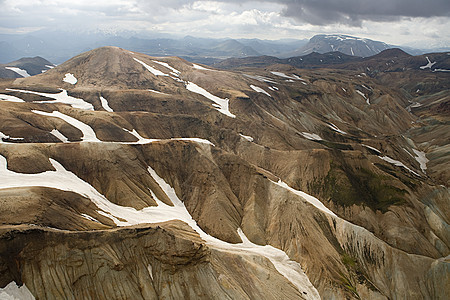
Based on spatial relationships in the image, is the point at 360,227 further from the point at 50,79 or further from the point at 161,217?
the point at 50,79

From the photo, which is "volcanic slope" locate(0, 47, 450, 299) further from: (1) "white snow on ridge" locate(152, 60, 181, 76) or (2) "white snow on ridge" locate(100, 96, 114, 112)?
(1) "white snow on ridge" locate(152, 60, 181, 76)

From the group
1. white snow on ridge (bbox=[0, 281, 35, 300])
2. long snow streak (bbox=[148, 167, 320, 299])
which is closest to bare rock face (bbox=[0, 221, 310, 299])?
white snow on ridge (bbox=[0, 281, 35, 300])

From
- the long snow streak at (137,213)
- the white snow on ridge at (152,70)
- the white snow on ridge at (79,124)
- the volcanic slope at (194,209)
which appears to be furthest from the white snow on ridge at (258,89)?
the long snow streak at (137,213)

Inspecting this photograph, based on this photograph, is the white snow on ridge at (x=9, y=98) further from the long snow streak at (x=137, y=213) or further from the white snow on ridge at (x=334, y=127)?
the white snow on ridge at (x=334, y=127)

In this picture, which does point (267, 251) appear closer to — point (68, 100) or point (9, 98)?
point (68, 100)

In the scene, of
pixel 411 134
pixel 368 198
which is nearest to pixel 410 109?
pixel 411 134

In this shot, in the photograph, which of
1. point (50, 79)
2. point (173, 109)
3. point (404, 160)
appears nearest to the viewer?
point (173, 109)
